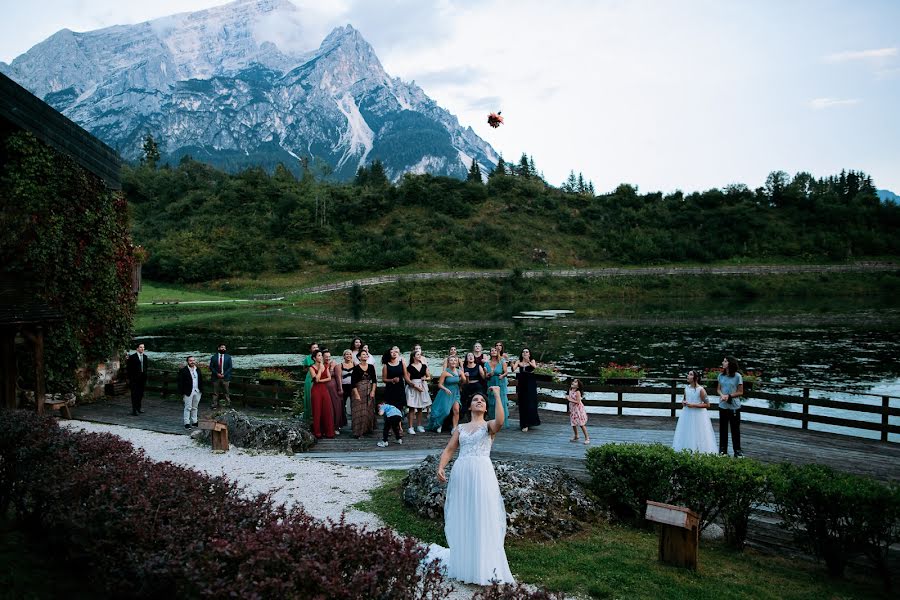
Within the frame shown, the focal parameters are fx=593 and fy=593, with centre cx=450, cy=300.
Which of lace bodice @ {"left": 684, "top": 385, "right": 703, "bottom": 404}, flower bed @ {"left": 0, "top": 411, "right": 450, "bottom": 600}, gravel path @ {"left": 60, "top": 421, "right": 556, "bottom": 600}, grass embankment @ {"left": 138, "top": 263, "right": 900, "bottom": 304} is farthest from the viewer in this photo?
grass embankment @ {"left": 138, "top": 263, "right": 900, "bottom": 304}

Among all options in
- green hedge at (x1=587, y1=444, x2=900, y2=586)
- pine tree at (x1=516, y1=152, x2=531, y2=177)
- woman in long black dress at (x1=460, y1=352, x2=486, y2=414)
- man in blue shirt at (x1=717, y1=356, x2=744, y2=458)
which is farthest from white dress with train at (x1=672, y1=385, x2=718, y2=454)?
pine tree at (x1=516, y1=152, x2=531, y2=177)

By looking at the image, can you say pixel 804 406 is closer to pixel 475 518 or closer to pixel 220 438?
pixel 475 518

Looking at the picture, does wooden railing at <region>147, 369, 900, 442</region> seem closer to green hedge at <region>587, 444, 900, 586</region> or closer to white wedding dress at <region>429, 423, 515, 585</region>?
green hedge at <region>587, 444, 900, 586</region>

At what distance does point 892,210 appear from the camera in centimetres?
9631

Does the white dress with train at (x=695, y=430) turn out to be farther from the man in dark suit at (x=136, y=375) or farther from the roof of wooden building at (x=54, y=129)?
the roof of wooden building at (x=54, y=129)

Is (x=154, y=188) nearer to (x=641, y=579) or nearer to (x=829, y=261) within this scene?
(x=829, y=261)

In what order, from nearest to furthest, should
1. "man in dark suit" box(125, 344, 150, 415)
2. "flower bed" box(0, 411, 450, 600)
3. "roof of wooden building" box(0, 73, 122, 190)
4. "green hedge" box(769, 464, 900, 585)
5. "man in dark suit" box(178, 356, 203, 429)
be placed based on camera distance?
"flower bed" box(0, 411, 450, 600) → "green hedge" box(769, 464, 900, 585) → "man in dark suit" box(178, 356, 203, 429) → "roof of wooden building" box(0, 73, 122, 190) → "man in dark suit" box(125, 344, 150, 415)

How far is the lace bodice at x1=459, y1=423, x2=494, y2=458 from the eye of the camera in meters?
6.73

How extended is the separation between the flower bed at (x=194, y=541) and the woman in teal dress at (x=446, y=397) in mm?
7699

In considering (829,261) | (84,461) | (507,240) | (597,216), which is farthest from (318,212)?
(84,461)

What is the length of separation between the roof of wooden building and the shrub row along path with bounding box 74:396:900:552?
26.2ft

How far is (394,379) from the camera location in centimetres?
1380

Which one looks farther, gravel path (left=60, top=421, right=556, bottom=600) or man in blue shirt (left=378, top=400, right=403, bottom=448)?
man in blue shirt (left=378, top=400, right=403, bottom=448)

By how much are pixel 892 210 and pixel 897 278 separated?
93.4 feet
